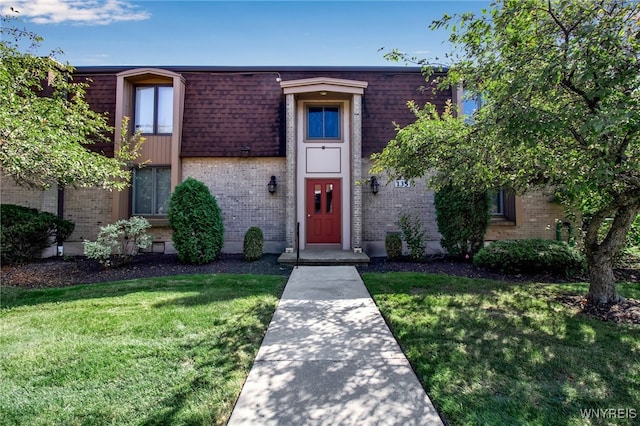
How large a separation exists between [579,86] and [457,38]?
161cm

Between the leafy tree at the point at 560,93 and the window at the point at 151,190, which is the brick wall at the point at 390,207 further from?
the window at the point at 151,190

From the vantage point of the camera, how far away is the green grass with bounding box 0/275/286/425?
2709 millimetres

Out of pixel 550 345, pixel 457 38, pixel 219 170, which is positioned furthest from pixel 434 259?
pixel 219 170

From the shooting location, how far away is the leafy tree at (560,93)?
134 inches

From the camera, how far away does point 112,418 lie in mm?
2572

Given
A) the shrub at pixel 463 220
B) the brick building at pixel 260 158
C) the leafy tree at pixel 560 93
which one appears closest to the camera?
the leafy tree at pixel 560 93

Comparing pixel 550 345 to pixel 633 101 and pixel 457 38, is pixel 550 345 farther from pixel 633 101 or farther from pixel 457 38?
pixel 457 38

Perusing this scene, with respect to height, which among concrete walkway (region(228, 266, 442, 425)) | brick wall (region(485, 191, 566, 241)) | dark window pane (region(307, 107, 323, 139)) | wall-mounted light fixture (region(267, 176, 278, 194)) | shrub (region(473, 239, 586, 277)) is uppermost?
dark window pane (region(307, 107, 323, 139))

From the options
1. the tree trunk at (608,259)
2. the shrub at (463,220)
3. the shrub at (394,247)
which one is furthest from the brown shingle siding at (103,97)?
the tree trunk at (608,259)

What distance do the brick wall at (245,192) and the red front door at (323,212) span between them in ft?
2.94

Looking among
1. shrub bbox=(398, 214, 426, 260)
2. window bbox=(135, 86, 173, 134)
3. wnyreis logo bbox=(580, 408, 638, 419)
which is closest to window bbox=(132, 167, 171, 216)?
window bbox=(135, 86, 173, 134)

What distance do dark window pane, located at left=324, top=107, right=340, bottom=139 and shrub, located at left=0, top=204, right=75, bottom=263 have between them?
8.66 m

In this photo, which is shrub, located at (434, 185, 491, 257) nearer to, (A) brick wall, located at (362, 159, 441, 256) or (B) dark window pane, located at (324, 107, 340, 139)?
(A) brick wall, located at (362, 159, 441, 256)

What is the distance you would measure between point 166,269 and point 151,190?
3.71 meters
